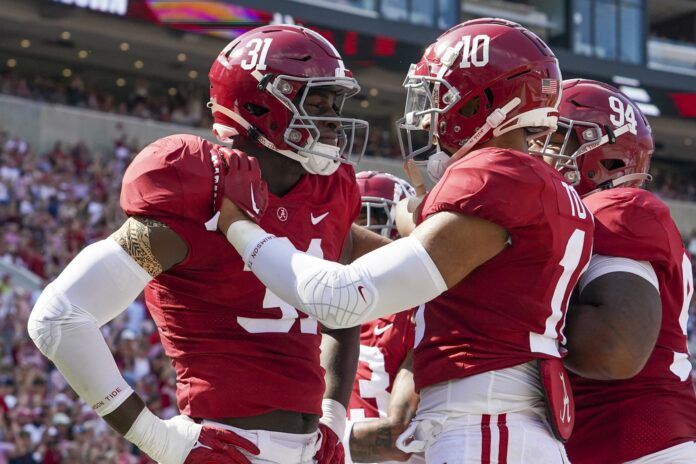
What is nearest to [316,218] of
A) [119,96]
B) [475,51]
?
[475,51]

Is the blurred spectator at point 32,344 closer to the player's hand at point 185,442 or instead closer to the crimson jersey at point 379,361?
the crimson jersey at point 379,361

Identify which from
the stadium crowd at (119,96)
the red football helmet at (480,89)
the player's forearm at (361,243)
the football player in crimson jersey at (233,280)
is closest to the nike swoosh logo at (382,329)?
the player's forearm at (361,243)

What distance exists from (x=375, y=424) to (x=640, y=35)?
28579mm

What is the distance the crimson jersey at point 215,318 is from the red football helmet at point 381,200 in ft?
5.18

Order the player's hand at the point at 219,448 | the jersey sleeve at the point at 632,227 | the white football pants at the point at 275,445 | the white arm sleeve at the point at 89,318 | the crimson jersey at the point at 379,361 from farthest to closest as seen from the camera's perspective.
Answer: the crimson jersey at the point at 379,361
the jersey sleeve at the point at 632,227
the white football pants at the point at 275,445
the player's hand at the point at 219,448
the white arm sleeve at the point at 89,318

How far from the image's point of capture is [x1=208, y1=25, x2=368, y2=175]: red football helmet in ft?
11.4

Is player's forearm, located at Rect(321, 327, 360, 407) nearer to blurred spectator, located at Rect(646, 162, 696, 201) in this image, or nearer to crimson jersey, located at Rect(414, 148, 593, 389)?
crimson jersey, located at Rect(414, 148, 593, 389)

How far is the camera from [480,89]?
3316mm

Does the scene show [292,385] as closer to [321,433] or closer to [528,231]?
[321,433]

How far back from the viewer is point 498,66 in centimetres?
333

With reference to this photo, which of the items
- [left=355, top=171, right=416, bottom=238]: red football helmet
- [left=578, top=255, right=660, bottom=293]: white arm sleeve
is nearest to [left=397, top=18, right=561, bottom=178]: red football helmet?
[left=578, top=255, right=660, bottom=293]: white arm sleeve

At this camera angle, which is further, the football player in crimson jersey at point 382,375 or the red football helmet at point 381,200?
the red football helmet at point 381,200

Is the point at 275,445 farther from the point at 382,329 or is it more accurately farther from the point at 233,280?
the point at 382,329

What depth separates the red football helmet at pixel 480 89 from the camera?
3.32 m
